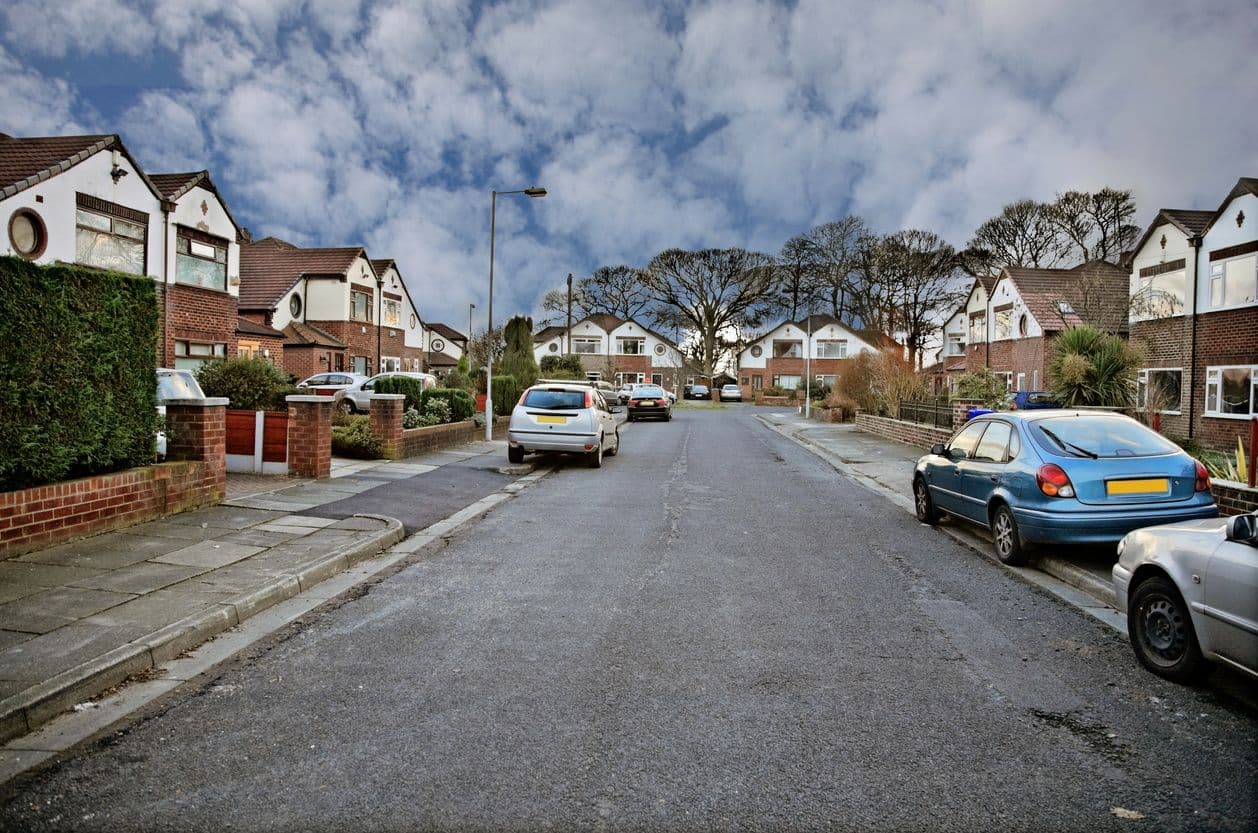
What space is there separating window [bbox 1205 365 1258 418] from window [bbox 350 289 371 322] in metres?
34.2

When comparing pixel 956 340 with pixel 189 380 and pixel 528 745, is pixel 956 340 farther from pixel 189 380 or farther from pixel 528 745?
pixel 528 745

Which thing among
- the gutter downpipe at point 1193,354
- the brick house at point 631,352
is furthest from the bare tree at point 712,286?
the gutter downpipe at point 1193,354

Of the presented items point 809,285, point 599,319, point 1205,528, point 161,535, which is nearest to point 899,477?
point 1205,528

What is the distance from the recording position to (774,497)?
40.2 ft

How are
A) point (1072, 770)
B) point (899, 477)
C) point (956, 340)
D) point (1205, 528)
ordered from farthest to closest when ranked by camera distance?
point (956, 340)
point (899, 477)
point (1205, 528)
point (1072, 770)

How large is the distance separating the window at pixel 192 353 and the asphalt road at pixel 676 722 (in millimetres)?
21344

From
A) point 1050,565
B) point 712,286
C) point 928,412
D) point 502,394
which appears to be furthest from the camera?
point 712,286

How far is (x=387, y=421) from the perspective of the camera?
15.3 metres

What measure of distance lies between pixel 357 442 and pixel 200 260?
46.7ft

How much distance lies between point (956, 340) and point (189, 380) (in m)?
60.1

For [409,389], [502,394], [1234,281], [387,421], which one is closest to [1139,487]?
[387,421]

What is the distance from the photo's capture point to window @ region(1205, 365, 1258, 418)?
21.7 metres

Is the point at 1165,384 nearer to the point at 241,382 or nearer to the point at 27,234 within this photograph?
the point at 241,382

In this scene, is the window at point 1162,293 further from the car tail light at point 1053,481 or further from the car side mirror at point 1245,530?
the car side mirror at point 1245,530
